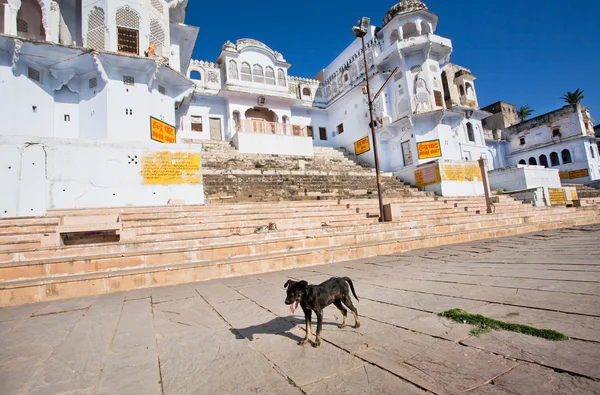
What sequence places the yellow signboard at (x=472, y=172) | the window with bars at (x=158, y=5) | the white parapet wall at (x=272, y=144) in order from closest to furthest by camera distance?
1. the window with bars at (x=158, y=5)
2. the yellow signboard at (x=472, y=172)
3. the white parapet wall at (x=272, y=144)

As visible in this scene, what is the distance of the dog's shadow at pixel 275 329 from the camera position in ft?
9.13

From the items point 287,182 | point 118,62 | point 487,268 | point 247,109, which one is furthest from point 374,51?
point 487,268

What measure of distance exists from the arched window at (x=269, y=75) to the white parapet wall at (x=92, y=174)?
17.9 m

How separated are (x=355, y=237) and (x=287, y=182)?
8025 mm

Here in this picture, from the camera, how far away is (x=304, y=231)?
322 inches

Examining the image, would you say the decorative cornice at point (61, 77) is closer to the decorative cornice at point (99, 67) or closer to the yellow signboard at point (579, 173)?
the decorative cornice at point (99, 67)

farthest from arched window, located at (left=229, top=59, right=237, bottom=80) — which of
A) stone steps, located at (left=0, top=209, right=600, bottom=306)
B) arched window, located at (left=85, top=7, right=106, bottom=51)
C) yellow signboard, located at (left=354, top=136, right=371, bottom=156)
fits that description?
stone steps, located at (left=0, top=209, right=600, bottom=306)

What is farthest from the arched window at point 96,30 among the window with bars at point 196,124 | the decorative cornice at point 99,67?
the window with bars at point 196,124

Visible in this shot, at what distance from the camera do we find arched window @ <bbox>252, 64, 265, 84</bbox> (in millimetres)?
26891

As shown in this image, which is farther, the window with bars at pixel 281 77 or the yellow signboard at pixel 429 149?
the window with bars at pixel 281 77

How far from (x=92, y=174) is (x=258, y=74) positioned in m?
19.9

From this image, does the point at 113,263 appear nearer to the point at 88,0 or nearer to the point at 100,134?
the point at 100,134

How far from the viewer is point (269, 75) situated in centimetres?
2769

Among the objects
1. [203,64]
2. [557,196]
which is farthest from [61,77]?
[557,196]
